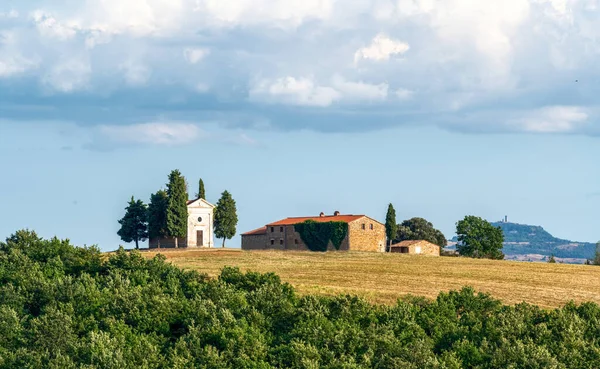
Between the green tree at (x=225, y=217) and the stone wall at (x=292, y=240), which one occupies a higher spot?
the green tree at (x=225, y=217)

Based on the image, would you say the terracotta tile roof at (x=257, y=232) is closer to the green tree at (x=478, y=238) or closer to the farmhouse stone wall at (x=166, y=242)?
the farmhouse stone wall at (x=166, y=242)

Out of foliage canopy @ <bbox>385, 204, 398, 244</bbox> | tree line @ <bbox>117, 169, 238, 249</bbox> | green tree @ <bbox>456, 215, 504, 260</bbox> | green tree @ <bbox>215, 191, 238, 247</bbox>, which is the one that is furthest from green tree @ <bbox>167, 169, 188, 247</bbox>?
green tree @ <bbox>456, 215, 504, 260</bbox>

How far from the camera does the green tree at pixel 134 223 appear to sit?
397 feet

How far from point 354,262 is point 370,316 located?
1403 inches

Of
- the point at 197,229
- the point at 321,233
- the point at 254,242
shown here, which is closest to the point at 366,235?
the point at 321,233

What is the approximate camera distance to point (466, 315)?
55312mm

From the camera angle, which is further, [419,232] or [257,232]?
[419,232]

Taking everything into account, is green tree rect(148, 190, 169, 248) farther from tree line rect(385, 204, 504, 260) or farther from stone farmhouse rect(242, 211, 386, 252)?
tree line rect(385, 204, 504, 260)

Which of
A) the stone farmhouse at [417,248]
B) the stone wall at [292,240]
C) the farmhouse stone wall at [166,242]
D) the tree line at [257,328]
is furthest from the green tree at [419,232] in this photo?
the tree line at [257,328]

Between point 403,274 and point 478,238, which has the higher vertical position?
point 478,238

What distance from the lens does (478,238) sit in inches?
4771

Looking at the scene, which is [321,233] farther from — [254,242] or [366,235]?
[254,242]

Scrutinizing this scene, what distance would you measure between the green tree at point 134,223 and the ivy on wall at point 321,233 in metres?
20.2

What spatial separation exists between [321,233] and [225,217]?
59.1 feet
